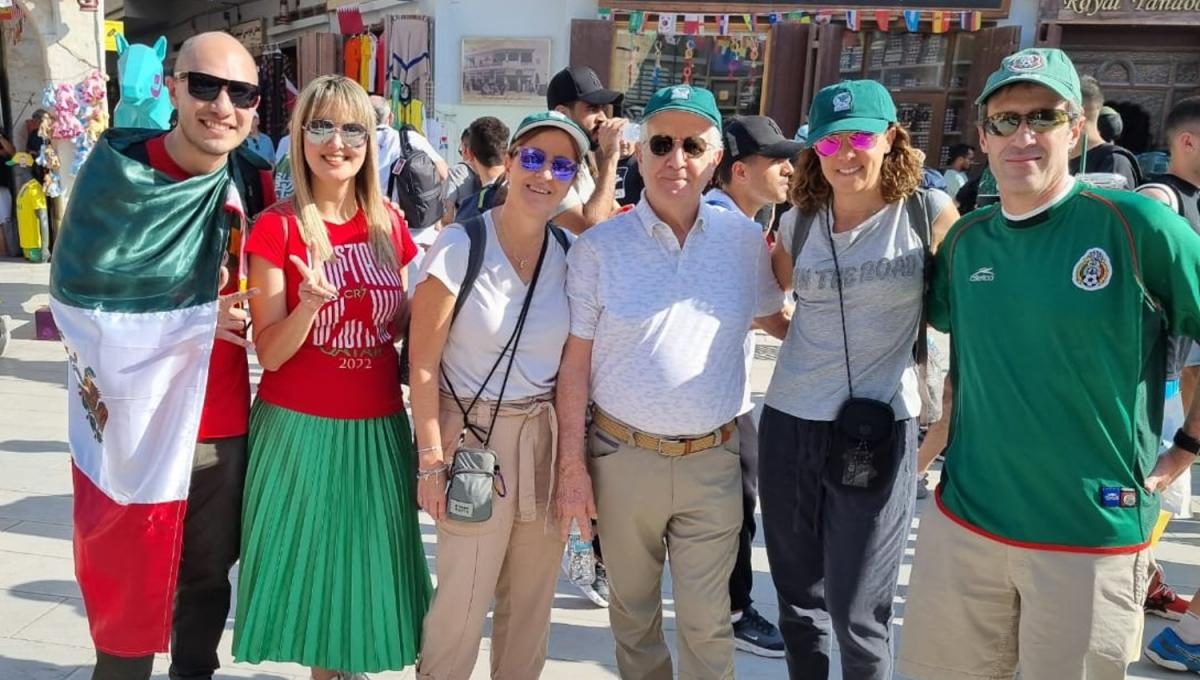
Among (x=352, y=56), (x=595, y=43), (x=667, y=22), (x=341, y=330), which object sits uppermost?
(x=667, y=22)

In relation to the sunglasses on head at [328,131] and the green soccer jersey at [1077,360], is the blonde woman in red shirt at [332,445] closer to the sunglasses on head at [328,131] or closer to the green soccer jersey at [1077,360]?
the sunglasses on head at [328,131]

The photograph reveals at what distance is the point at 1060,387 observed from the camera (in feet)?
6.14

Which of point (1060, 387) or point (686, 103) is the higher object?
point (686, 103)

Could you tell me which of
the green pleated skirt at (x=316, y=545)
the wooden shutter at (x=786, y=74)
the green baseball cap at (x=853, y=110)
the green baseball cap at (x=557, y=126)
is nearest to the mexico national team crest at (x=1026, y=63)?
the green baseball cap at (x=853, y=110)

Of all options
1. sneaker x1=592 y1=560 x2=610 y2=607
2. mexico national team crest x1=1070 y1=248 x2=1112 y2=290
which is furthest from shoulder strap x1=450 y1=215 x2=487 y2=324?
sneaker x1=592 y1=560 x2=610 y2=607

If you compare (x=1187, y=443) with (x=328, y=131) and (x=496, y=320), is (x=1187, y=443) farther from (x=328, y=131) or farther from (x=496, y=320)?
(x=328, y=131)

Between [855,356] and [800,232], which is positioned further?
[800,232]

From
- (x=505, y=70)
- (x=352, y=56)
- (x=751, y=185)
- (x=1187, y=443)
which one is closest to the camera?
(x=1187, y=443)

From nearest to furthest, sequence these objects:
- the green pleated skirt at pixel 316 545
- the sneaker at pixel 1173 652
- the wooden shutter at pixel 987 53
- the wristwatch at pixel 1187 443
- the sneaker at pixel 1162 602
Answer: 1. the wristwatch at pixel 1187 443
2. the green pleated skirt at pixel 316 545
3. the sneaker at pixel 1173 652
4. the sneaker at pixel 1162 602
5. the wooden shutter at pixel 987 53

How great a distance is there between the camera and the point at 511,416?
2.33 metres

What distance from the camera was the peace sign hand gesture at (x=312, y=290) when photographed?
2.12 m

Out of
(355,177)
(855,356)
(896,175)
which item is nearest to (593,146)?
(355,177)

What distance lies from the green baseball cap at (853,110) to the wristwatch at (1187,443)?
0.98 meters

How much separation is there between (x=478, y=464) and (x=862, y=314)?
1.03 m
